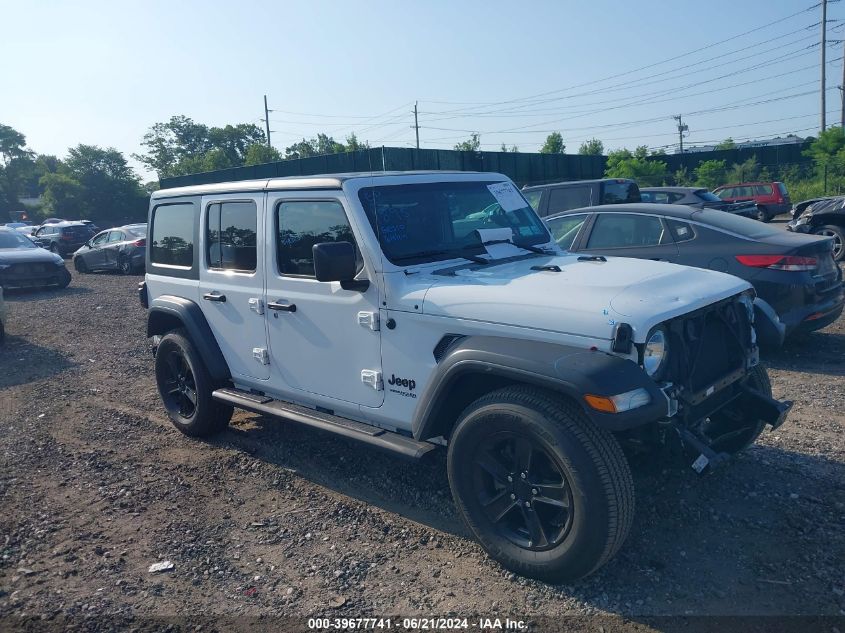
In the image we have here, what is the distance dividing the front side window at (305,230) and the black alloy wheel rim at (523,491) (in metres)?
1.51

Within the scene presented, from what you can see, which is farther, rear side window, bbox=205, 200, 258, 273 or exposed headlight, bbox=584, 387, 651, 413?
rear side window, bbox=205, 200, 258, 273

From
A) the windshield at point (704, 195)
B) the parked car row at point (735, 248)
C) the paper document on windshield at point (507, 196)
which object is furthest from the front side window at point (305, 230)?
the windshield at point (704, 195)

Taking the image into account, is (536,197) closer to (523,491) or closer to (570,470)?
(523,491)

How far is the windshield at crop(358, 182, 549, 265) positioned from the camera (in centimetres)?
421

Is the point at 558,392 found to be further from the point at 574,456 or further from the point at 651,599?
the point at 651,599

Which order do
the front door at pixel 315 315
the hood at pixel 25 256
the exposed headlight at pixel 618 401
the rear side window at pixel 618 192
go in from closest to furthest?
the exposed headlight at pixel 618 401 < the front door at pixel 315 315 < the rear side window at pixel 618 192 < the hood at pixel 25 256

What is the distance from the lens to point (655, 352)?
129 inches

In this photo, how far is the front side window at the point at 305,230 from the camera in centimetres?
434

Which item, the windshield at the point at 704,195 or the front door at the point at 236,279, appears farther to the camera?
the windshield at the point at 704,195

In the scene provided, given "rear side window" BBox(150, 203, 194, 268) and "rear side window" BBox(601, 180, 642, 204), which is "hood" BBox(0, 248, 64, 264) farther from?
"rear side window" BBox(601, 180, 642, 204)

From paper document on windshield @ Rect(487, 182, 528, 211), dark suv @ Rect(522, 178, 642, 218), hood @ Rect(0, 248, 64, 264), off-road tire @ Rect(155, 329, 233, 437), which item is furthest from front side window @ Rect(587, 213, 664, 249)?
hood @ Rect(0, 248, 64, 264)

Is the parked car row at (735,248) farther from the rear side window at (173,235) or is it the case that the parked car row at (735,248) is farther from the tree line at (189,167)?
the tree line at (189,167)

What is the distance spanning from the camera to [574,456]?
3.06 m

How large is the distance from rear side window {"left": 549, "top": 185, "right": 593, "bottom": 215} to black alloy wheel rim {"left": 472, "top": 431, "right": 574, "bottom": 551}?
836 cm
